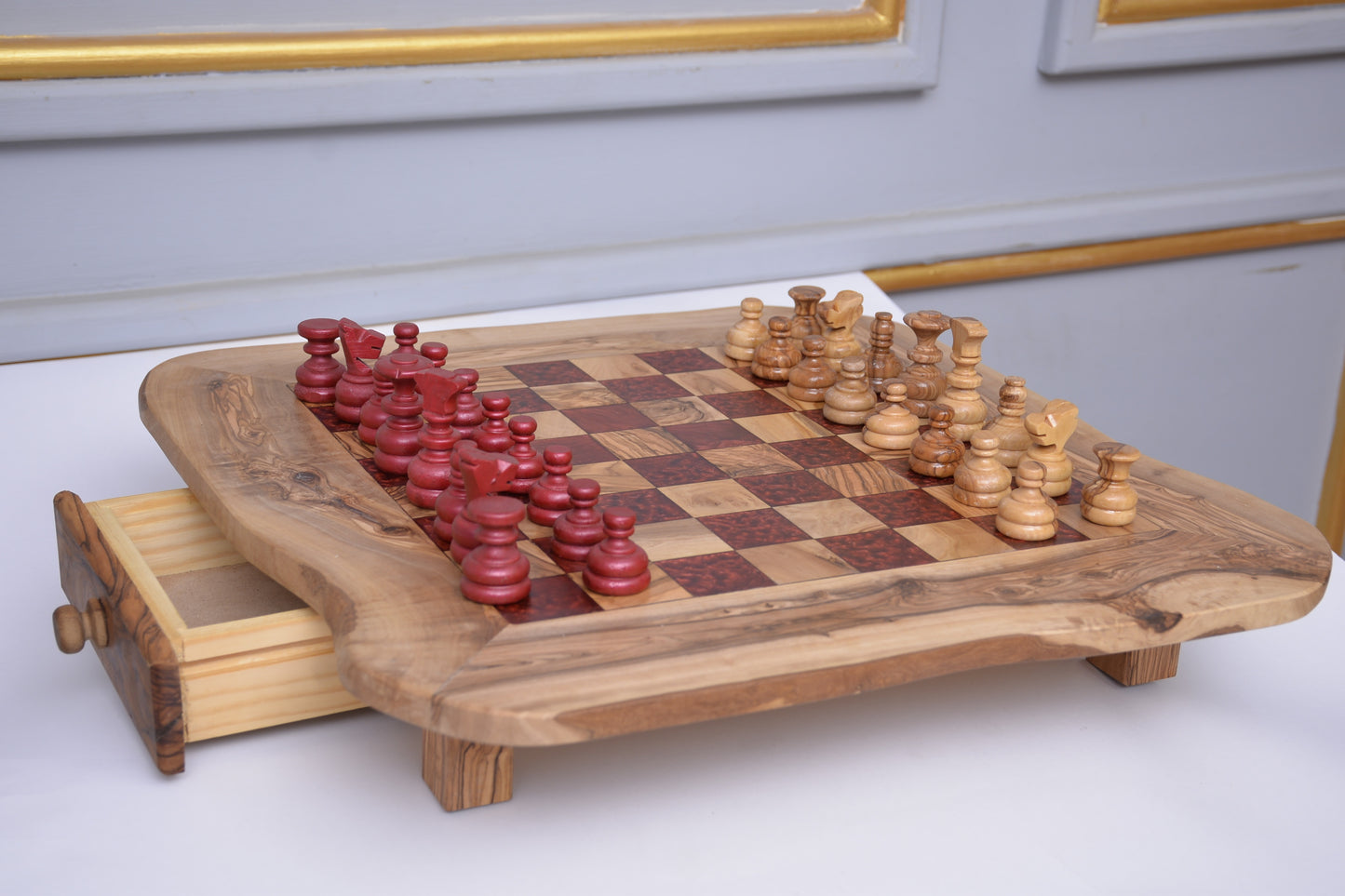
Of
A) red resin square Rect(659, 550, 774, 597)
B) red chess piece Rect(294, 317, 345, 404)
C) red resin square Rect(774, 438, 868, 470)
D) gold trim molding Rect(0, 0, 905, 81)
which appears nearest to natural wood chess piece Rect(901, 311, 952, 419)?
red resin square Rect(774, 438, 868, 470)

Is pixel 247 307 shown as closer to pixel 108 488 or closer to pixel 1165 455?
pixel 108 488

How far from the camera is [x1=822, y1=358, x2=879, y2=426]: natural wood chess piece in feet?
5.37

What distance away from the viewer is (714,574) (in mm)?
1231

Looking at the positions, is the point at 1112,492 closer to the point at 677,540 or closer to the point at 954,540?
the point at 954,540

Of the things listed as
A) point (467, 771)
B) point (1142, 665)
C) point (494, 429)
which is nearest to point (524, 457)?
point (494, 429)

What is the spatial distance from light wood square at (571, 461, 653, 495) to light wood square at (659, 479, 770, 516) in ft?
0.11

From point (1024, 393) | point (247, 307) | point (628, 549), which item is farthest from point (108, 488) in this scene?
point (1024, 393)

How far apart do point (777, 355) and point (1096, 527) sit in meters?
0.54

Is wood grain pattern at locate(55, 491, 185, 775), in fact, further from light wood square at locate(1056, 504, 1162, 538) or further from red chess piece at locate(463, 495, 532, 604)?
light wood square at locate(1056, 504, 1162, 538)

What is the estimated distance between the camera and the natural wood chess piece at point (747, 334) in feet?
6.09

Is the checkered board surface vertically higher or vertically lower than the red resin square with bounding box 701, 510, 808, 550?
higher

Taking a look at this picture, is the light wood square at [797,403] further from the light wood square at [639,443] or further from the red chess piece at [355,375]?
the red chess piece at [355,375]

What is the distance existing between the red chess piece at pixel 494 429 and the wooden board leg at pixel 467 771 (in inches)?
12.8

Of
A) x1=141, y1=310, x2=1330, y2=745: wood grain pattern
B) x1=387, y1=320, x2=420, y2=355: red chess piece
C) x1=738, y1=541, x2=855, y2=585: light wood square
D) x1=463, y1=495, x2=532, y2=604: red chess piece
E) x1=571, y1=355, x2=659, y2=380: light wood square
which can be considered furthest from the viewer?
x1=571, y1=355, x2=659, y2=380: light wood square
